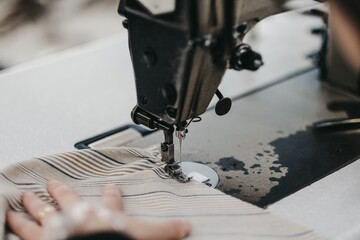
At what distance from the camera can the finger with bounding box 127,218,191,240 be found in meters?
1.12

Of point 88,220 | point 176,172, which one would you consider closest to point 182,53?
point 176,172

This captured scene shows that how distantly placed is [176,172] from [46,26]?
3.03 meters

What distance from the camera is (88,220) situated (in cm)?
106

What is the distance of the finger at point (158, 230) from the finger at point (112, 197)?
13cm

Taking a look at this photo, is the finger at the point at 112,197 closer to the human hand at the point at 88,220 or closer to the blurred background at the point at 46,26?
the human hand at the point at 88,220

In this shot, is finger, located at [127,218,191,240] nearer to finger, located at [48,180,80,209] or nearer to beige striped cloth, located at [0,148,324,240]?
beige striped cloth, located at [0,148,324,240]

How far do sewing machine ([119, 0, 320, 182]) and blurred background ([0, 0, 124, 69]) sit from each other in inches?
106

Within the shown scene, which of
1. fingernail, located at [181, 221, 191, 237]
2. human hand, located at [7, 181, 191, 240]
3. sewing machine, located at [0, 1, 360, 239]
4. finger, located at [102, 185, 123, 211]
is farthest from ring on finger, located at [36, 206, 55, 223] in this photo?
sewing machine, located at [0, 1, 360, 239]

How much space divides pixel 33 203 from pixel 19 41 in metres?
3.07

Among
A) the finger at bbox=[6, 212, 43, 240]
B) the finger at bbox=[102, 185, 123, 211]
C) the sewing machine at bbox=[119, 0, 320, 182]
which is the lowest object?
the finger at bbox=[102, 185, 123, 211]

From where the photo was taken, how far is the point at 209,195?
1381mm

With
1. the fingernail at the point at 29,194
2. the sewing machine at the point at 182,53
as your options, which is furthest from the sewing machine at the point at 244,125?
the fingernail at the point at 29,194

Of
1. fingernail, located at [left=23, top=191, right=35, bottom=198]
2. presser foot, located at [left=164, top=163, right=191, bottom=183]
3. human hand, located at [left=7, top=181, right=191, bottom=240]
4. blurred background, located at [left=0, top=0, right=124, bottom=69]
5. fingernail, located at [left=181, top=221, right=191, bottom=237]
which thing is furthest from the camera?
blurred background, located at [left=0, top=0, right=124, bottom=69]

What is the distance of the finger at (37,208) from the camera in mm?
1257
